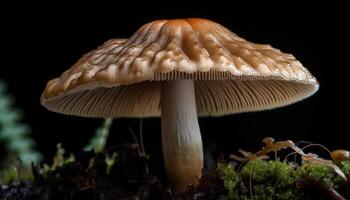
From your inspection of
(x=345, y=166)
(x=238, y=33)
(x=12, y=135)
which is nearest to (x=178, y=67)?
(x=345, y=166)

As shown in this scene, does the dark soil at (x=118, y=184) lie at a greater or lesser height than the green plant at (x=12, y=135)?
greater

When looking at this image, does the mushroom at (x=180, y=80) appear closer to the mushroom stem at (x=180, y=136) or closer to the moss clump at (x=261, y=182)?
the mushroom stem at (x=180, y=136)

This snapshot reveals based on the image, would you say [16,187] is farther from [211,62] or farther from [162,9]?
[162,9]

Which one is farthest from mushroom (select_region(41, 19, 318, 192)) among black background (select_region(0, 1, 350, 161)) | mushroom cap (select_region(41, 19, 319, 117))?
black background (select_region(0, 1, 350, 161))

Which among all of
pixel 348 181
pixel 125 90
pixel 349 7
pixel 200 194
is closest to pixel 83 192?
pixel 200 194

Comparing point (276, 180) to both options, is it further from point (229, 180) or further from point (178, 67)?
point (178, 67)

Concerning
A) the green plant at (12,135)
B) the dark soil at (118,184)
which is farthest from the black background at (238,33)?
the dark soil at (118,184)

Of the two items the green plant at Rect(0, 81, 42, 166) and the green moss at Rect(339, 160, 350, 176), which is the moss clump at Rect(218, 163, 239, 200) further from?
the green plant at Rect(0, 81, 42, 166)
